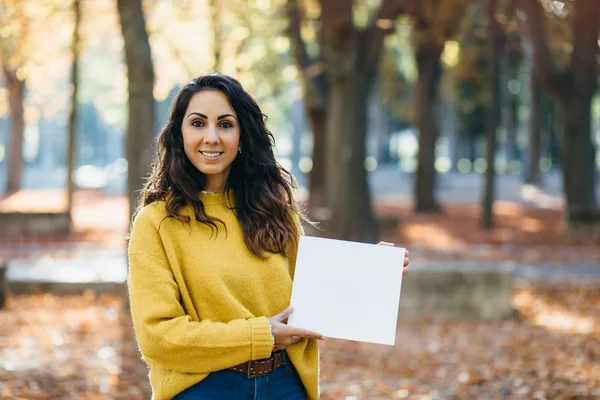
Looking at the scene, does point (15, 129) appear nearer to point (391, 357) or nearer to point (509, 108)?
point (509, 108)

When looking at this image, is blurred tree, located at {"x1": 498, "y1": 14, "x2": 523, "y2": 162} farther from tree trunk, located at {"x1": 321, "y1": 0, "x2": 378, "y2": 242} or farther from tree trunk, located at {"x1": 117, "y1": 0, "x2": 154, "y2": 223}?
tree trunk, located at {"x1": 117, "y1": 0, "x2": 154, "y2": 223}

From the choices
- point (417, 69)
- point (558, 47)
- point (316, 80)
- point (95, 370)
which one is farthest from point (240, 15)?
point (95, 370)

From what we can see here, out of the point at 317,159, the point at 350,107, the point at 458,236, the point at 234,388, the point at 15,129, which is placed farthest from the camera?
the point at 15,129

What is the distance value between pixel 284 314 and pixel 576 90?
18.6 m

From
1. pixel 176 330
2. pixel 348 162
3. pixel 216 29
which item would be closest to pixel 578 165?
pixel 348 162

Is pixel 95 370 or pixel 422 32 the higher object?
pixel 422 32

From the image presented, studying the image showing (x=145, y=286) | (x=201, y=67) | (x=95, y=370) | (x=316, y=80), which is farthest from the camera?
(x=201, y=67)

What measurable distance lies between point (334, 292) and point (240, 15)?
1897cm

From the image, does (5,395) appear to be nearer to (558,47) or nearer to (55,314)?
(55,314)

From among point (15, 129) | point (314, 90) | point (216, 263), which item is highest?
point (314, 90)

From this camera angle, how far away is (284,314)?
2.96 metres

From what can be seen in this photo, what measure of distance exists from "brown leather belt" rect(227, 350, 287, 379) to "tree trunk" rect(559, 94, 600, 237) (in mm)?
17554

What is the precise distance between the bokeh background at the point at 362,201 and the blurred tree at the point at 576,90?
1.6 inches

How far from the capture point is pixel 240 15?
2130cm
